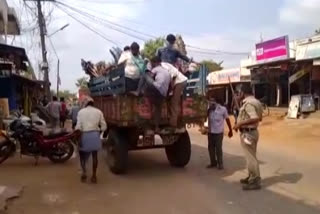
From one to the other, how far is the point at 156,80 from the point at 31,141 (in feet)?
12.7

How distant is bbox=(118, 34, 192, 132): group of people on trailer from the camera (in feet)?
28.3

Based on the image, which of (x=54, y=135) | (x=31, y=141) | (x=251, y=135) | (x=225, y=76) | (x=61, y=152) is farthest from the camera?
(x=225, y=76)

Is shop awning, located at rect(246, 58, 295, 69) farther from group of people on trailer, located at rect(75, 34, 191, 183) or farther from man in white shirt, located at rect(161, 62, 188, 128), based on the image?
man in white shirt, located at rect(161, 62, 188, 128)

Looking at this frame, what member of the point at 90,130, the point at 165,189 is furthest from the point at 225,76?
the point at 165,189

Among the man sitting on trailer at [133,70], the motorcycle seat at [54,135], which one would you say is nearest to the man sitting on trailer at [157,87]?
the man sitting on trailer at [133,70]

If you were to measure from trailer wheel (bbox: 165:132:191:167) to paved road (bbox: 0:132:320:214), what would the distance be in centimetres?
21

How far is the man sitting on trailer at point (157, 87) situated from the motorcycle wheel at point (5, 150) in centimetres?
387

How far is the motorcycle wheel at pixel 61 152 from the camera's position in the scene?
435 inches

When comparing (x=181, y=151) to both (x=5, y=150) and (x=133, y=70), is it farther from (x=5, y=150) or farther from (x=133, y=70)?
(x=5, y=150)

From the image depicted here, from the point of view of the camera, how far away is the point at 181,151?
1013cm

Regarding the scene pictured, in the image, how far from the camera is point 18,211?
6.62 metres

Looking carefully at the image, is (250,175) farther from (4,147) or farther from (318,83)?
(318,83)

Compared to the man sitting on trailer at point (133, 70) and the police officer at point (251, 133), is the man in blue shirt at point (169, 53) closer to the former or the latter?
the man sitting on trailer at point (133, 70)

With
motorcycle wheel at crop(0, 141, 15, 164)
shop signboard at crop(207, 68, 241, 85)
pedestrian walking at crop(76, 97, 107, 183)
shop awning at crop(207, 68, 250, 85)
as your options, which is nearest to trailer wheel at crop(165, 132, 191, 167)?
pedestrian walking at crop(76, 97, 107, 183)
